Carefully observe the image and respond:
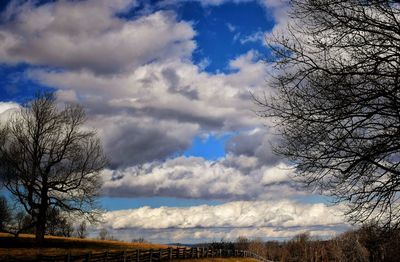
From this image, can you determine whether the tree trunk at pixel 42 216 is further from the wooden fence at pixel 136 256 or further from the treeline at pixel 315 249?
the treeline at pixel 315 249

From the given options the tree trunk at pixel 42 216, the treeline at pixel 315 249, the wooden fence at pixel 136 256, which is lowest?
the treeline at pixel 315 249

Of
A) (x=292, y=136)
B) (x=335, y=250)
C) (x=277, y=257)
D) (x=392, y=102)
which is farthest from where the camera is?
(x=277, y=257)

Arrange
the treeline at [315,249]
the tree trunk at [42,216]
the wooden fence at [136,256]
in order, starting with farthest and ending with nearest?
the treeline at [315,249]
the tree trunk at [42,216]
the wooden fence at [136,256]

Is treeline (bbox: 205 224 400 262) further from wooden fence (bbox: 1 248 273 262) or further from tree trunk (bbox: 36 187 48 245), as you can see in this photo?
tree trunk (bbox: 36 187 48 245)

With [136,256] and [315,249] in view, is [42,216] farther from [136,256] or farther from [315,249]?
[315,249]

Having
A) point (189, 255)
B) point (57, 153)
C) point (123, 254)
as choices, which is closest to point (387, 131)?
point (123, 254)

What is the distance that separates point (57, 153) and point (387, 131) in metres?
31.0

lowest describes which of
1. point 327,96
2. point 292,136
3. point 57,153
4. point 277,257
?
point 277,257

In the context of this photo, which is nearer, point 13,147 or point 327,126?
point 327,126

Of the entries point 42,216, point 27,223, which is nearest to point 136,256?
point 42,216

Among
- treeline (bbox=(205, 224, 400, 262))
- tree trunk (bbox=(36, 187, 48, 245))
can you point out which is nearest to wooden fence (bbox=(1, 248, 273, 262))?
tree trunk (bbox=(36, 187, 48, 245))

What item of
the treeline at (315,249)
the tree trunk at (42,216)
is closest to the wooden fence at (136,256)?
the tree trunk at (42,216)

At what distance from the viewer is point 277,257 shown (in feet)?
474

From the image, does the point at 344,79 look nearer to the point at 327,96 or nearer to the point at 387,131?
the point at 327,96
